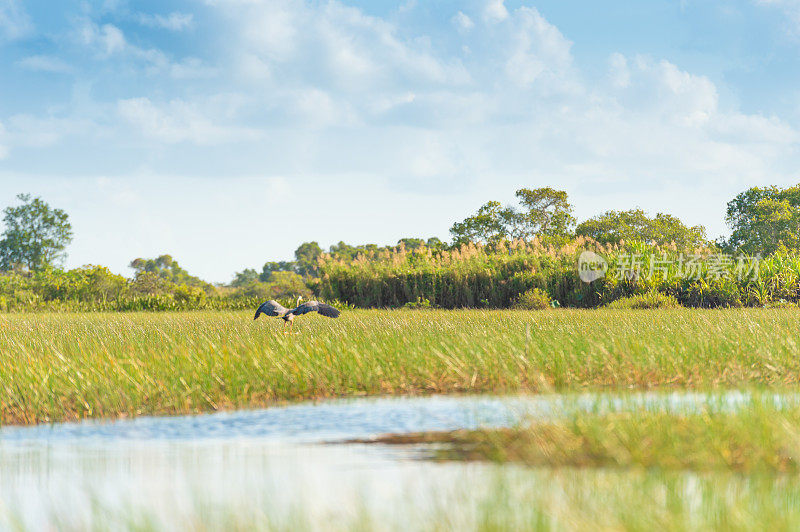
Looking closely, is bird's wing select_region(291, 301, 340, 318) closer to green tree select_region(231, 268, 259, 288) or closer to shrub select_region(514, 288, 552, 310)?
shrub select_region(514, 288, 552, 310)

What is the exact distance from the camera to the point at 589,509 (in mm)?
3238

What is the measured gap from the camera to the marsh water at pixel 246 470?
10.8ft

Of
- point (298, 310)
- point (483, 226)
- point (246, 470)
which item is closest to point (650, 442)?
point (246, 470)

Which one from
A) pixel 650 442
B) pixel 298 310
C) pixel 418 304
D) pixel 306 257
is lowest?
pixel 650 442

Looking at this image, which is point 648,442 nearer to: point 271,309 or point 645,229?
point 271,309

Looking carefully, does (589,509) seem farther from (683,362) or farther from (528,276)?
(528,276)

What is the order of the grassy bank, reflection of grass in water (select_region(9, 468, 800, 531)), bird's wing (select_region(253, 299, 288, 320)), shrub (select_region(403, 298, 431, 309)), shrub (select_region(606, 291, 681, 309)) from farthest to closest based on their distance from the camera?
shrub (select_region(403, 298, 431, 309)) → shrub (select_region(606, 291, 681, 309)) → bird's wing (select_region(253, 299, 288, 320)) → the grassy bank → reflection of grass in water (select_region(9, 468, 800, 531))

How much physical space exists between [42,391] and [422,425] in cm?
353

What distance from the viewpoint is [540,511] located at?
3021mm

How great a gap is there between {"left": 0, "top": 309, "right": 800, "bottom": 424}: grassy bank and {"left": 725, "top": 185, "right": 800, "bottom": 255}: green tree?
34.1m

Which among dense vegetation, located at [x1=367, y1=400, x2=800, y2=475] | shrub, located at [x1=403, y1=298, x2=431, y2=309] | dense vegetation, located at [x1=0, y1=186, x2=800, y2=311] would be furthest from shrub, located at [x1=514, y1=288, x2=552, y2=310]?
dense vegetation, located at [x1=367, y1=400, x2=800, y2=475]

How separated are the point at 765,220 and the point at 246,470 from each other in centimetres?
4277

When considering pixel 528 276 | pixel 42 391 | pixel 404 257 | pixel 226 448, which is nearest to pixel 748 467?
pixel 226 448

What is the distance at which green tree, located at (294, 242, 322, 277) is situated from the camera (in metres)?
59.0
